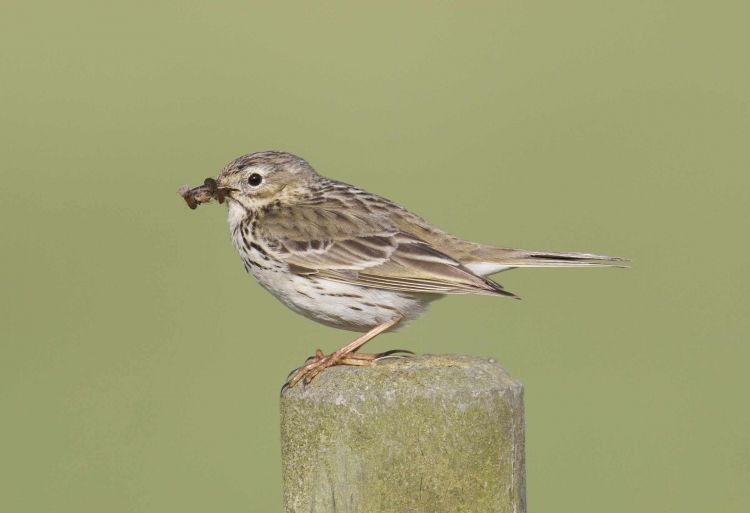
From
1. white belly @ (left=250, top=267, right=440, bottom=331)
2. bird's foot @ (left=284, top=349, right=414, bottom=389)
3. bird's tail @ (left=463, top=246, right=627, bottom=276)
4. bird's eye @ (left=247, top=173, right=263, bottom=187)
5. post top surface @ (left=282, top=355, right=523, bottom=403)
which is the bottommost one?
post top surface @ (left=282, top=355, right=523, bottom=403)

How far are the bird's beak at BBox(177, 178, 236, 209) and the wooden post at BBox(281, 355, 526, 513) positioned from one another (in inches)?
144

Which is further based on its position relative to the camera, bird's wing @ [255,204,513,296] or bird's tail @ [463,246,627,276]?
bird's tail @ [463,246,627,276]

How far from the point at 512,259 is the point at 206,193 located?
1995 millimetres

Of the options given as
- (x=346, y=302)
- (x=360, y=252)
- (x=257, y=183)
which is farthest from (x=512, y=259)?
(x=257, y=183)

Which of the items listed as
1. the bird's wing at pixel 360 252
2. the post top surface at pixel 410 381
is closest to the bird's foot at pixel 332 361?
the post top surface at pixel 410 381

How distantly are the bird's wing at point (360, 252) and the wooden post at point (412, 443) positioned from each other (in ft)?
7.14

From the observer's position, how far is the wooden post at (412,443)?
4754 mm

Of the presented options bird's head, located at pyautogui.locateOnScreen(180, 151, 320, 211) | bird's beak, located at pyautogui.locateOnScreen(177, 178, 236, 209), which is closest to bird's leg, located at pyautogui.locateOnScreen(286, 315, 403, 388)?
bird's head, located at pyautogui.locateOnScreen(180, 151, 320, 211)

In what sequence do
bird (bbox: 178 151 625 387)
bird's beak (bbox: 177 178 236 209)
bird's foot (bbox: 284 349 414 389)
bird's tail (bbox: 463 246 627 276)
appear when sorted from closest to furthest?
1. bird's foot (bbox: 284 349 414 389)
2. bird (bbox: 178 151 625 387)
3. bird's tail (bbox: 463 246 627 276)
4. bird's beak (bbox: 177 178 236 209)

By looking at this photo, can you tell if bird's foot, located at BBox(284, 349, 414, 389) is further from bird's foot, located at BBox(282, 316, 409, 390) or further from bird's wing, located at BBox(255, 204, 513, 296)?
bird's wing, located at BBox(255, 204, 513, 296)

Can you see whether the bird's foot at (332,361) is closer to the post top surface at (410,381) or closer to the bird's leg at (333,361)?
the bird's leg at (333,361)

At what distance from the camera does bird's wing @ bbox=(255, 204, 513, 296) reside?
7219 mm

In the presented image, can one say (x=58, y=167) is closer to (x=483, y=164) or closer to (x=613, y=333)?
(x=483, y=164)

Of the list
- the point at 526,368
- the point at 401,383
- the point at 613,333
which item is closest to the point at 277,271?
the point at 401,383
